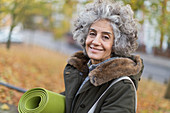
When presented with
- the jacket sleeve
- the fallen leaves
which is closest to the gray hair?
the jacket sleeve

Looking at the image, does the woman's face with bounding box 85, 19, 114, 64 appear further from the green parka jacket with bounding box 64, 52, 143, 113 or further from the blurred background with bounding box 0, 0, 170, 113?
the blurred background with bounding box 0, 0, 170, 113

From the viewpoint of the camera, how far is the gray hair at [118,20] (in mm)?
1865

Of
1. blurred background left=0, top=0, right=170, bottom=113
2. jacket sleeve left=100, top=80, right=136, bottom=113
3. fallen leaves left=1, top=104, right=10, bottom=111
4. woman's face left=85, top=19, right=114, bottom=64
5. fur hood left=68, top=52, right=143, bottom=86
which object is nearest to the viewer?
jacket sleeve left=100, top=80, right=136, bottom=113

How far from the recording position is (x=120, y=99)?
1.60 meters

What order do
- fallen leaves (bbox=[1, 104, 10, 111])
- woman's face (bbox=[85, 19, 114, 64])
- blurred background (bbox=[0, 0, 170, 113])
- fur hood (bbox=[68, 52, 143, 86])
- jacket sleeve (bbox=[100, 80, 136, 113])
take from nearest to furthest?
jacket sleeve (bbox=[100, 80, 136, 113]) → fur hood (bbox=[68, 52, 143, 86]) → woman's face (bbox=[85, 19, 114, 64]) → fallen leaves (bbox=[1, 104, 10, 111]) → blurred background (bbox=[0, 0, 170, 113])

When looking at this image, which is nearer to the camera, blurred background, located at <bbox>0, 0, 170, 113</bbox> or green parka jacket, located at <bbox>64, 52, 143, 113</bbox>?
green parka jacket, located at <bbox>64, 52, 143, 113</bbox>

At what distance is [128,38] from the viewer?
6.41 feet

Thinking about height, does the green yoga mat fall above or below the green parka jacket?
below

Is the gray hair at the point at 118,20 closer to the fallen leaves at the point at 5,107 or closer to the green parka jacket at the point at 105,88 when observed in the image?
the green parka jacket at the point at 105,88

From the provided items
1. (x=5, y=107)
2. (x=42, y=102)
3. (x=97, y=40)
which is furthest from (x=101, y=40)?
(x=5, y=107)

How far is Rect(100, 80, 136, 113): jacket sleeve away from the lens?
1579 millimetres

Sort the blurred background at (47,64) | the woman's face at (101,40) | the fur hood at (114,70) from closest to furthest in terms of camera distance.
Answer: the fur hood at (114,70) → the woman's face at (101,40) → the blurred background at (47,64)

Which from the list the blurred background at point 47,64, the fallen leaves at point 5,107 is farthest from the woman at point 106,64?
the fallen leaves at point 5,107

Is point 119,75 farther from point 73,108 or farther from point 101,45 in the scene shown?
point 73,108
